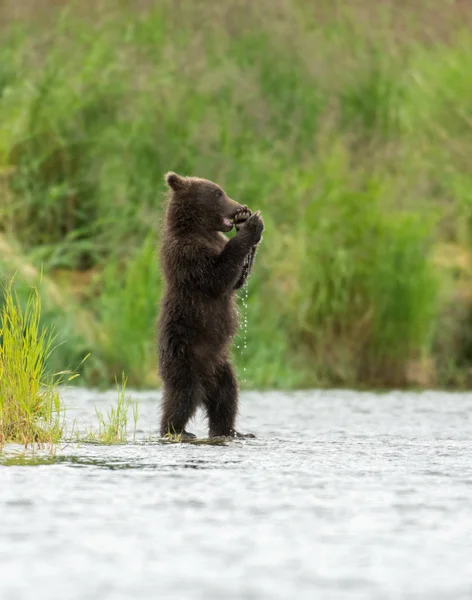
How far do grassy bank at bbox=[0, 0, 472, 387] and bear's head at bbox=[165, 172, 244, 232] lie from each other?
4.95 m

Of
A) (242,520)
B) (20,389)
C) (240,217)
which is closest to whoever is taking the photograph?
(242,520)

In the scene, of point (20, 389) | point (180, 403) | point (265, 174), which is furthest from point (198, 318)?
point (265, 174)

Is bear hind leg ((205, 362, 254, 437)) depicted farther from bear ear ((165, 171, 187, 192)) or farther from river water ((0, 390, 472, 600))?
bear ear ((165, 171, 187, 192))

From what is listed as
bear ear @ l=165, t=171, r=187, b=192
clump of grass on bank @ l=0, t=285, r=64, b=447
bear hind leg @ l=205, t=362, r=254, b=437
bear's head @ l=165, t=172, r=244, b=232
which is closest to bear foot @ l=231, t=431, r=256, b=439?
bear hind leg @ l=205, t=362, r=254, b=437

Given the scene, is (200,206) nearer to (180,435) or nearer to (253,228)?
(253,228)

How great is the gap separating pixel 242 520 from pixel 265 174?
1040 centimetres

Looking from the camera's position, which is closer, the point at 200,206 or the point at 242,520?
the point at 242,520

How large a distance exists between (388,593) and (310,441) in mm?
4449

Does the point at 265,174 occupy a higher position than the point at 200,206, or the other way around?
the point at 265,174

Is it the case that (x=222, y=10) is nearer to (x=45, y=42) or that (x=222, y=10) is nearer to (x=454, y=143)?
(x=45, y=42)

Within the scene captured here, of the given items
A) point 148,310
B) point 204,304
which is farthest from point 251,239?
point 148,310

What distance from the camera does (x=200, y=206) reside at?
8883 millimetres

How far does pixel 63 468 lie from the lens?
7012 mm

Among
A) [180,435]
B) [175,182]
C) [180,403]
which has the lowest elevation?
[180,435]
